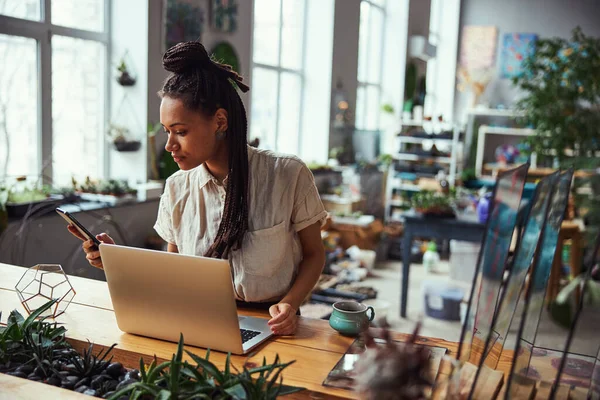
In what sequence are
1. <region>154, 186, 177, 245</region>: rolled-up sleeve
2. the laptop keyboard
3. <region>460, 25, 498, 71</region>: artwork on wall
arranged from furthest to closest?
<region>460, 25, 498, 71</region>: artwork on wall < <region>154, 186, 177, 245</region>: rolled-up sleeve < the laptop keyboard

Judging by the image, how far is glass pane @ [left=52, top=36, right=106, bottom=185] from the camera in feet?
13.3

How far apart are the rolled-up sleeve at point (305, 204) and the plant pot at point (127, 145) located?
8.98 ft

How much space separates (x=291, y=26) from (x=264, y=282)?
224 inches

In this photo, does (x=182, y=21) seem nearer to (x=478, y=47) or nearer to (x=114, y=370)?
(x=114, y=370)

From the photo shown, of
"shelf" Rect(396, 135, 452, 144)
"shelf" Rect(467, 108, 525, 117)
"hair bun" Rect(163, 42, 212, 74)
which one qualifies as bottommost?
"shelf" Rect(396, 135, 452, 144)

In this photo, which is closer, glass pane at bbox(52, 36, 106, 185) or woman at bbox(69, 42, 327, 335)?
woman at bbox(69, 42, 327, 335)

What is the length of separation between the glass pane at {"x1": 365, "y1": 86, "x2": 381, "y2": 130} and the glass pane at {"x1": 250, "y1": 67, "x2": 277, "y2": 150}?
8.60 ft

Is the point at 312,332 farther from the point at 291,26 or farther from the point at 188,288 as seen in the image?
the point at 291,26

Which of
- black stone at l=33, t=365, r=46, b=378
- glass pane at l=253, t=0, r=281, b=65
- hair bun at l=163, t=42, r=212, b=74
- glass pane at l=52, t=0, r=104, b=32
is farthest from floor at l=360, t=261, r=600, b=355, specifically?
glass pane at l=52, t=0, r=104, b=32

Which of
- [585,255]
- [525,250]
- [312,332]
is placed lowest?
[585,255]

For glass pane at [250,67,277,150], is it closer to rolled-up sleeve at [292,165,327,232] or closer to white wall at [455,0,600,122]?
rolled-up sleeve at [292,165,327,232]

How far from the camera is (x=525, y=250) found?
1086mm

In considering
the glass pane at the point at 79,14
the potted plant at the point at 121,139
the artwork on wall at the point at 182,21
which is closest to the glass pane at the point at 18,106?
the glass pane at the point at 79,14

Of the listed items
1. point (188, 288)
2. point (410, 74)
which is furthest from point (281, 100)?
A: point (188, 288)
